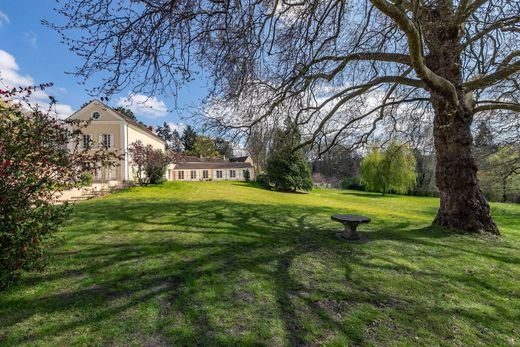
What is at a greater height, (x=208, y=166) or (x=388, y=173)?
(x=208, y=166)

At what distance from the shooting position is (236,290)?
4414 mm

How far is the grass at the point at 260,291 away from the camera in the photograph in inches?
134

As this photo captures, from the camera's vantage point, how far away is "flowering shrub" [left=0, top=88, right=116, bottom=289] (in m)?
3.67

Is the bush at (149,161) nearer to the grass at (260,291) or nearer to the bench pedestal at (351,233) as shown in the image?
the grass at (260,291)

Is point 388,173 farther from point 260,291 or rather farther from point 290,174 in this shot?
point 260,291

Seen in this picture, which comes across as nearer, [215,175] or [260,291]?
[260,291]

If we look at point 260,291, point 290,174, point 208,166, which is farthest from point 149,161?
point 208,166

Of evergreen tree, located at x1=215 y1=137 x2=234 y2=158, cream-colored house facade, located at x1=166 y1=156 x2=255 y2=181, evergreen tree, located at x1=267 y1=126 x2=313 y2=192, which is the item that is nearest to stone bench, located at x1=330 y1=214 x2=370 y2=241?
evergreen tree, located at x1=215 y1=137 x2=234 y2=158

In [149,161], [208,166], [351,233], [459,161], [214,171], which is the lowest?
[351,233]

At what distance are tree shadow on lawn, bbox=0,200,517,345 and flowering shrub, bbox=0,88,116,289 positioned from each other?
0.63 meters

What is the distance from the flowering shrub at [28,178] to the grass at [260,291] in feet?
2.08

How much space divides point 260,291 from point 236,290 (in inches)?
13.9

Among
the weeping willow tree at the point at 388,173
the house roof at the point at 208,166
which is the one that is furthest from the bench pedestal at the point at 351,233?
the house roof at the point at 208,166

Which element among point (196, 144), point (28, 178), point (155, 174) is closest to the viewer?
point (28, 178)
